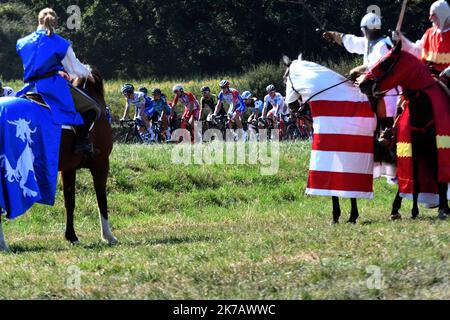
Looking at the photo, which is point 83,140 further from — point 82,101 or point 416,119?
point 416,119

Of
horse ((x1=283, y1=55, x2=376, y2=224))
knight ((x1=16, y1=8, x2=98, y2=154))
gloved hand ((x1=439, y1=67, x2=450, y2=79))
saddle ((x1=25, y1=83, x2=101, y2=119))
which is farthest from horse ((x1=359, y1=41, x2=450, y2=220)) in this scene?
knight ((x1=16, y1=8, x2=98, y2=154))

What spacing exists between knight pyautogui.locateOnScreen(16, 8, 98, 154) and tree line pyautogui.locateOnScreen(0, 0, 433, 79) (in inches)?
2026

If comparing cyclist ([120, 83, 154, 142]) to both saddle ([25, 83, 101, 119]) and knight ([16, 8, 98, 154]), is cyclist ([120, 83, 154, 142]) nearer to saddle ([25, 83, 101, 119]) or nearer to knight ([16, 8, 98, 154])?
saddle ([25, 83, 101, 119])

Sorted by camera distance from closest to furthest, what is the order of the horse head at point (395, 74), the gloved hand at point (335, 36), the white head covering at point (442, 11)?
1. the horse head at point (395, 74)
2. the white head covering at point (442, 11)
3. the gloved hand at point (335, 36)

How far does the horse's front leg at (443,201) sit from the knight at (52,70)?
14.9ft

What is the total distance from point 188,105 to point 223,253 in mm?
23819

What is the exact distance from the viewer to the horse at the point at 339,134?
542 inches

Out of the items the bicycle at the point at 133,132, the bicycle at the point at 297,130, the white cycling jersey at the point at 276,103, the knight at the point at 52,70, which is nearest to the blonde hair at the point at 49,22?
the knight at the point at 52,70

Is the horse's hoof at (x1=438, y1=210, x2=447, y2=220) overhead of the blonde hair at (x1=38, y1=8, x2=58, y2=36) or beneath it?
beneath

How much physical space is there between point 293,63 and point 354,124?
1.18 m

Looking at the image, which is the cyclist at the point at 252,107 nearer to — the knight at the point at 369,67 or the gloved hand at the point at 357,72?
the knight at the point at 369,67

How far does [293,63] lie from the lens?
14164 millimetres

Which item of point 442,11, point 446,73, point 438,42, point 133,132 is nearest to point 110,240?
point 446,73

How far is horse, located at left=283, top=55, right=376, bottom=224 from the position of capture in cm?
1377
